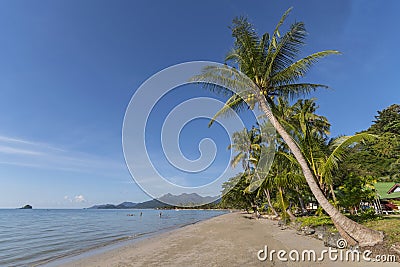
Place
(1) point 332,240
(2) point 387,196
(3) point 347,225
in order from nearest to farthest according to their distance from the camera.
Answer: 1. (3) point 347,225
2. (1) point 332,240
3. (2) point 387,196

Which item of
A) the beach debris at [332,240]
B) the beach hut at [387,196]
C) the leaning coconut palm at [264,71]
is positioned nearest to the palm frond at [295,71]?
the leaning coconut palm at [264,71]

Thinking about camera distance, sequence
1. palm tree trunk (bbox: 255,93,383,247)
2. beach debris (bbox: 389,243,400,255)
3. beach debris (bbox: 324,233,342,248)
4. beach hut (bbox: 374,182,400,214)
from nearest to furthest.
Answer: beach debris (bbox: 389,243,400,255) → palm tree trunk (bbox: 255,93,383,247) → beach debris (bbox: 324,233,342,248) → beach hut (bbox: 374,182,400,214)

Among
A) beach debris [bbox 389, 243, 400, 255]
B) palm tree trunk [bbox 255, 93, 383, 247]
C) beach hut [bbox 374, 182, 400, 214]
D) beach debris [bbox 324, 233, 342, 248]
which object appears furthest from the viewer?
beach hut [bbox 374, 182, 400, 214]

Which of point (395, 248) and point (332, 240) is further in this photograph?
point (332, 240)

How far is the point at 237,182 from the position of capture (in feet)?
120

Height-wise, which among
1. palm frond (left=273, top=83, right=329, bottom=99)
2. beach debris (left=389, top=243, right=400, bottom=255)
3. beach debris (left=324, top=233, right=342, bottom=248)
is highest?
palm frond (left=273, top=83, right=329, bottom=99)

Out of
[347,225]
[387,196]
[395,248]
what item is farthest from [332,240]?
[387,196]

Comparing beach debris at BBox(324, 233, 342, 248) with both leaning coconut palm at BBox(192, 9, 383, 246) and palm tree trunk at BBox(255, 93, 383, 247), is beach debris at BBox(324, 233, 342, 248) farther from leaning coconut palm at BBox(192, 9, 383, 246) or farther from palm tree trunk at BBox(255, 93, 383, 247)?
leaning coconut palm at BBox(192, 9, 383, 246)

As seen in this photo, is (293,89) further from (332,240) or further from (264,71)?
(332,240)

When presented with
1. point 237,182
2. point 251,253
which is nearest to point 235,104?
point 251,253

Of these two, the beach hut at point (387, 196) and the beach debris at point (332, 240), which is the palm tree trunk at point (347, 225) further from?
the beach hut at point (387, 196)

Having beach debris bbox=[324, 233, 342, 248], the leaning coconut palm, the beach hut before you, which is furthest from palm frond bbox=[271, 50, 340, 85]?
the beach hut

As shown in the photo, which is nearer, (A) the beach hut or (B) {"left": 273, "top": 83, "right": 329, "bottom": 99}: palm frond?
(B) {"left": 273, "top": 83, "right": 329, "bottom": 99}: palm frond

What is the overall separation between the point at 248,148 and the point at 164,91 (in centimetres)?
1926
